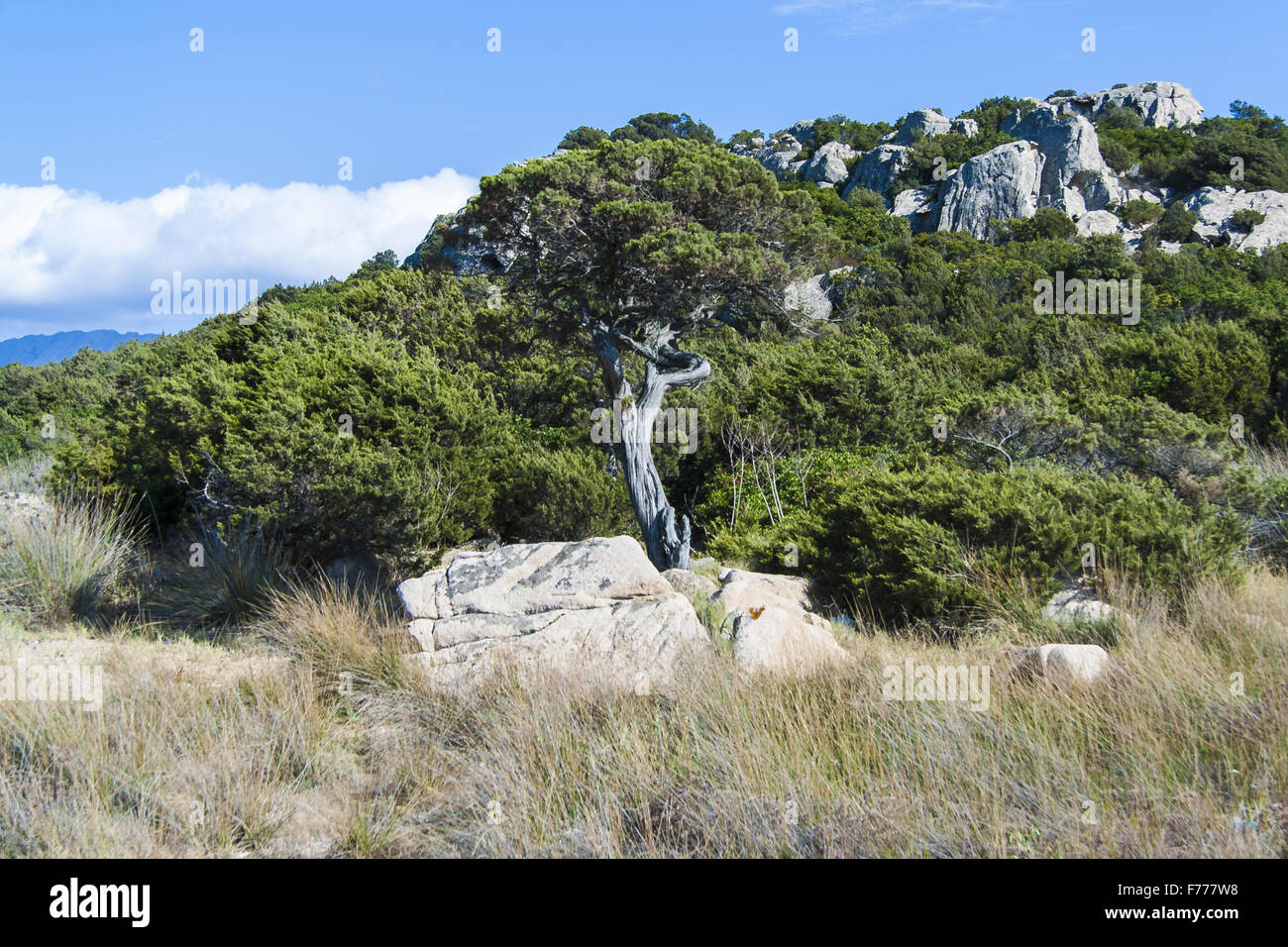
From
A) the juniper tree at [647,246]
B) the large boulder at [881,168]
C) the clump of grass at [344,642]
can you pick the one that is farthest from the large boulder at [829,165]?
the clump of grass at [344,642]

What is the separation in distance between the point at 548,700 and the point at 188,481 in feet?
30.8

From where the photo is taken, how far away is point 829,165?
4912 centimetres

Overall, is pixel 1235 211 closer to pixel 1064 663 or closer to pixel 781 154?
pixel 781 154

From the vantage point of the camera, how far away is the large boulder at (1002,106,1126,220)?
39750mm

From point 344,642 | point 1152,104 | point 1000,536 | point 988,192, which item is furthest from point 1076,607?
point 1152,104

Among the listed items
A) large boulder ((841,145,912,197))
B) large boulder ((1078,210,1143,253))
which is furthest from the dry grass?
large boulder ((841,145,912,197))

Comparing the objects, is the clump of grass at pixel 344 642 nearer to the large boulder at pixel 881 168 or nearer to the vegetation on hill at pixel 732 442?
the vegetation on hill at pixel 732 442

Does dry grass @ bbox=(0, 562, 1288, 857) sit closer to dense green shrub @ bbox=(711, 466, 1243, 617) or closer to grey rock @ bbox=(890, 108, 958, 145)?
dense green shrub @ bbox=(711, 466, 1243, 617)

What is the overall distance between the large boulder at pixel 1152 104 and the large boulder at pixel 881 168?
11292mm

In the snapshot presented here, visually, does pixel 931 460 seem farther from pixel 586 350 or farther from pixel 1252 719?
pixel 1252 719

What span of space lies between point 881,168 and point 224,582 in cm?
4652

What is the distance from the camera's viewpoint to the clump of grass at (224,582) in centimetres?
684

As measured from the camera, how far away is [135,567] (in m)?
7.79
